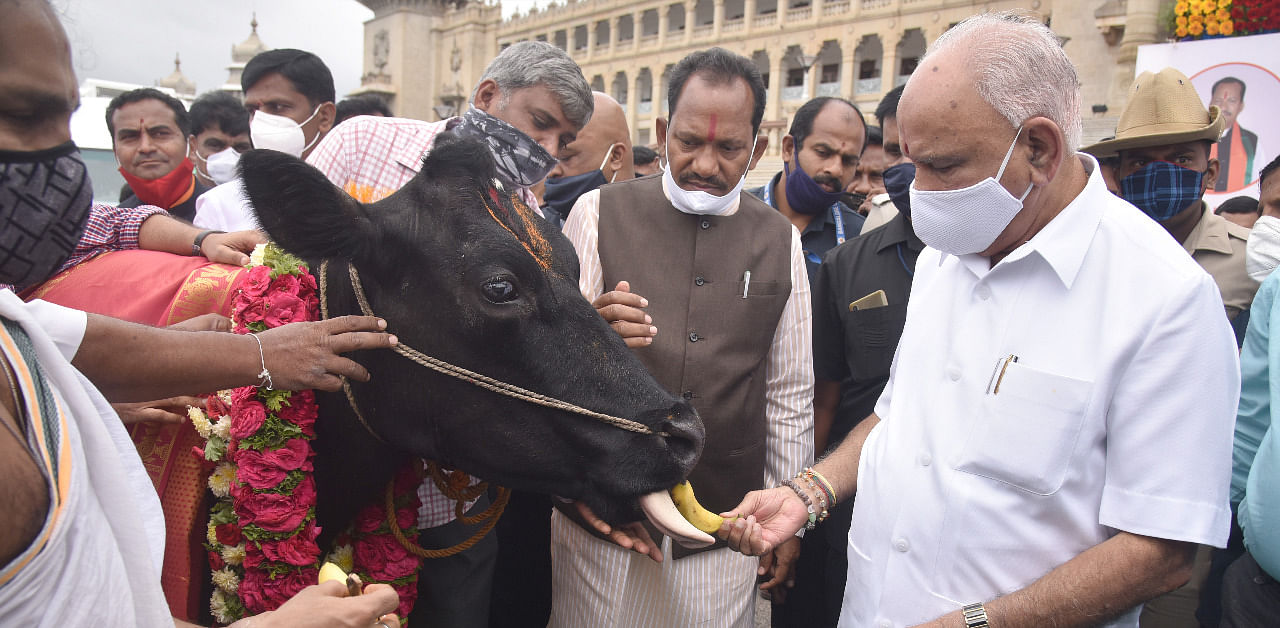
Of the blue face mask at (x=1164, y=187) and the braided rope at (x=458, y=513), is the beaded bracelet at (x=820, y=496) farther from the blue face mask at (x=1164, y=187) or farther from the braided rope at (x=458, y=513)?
the blue face mask at (x=1164, y=187)

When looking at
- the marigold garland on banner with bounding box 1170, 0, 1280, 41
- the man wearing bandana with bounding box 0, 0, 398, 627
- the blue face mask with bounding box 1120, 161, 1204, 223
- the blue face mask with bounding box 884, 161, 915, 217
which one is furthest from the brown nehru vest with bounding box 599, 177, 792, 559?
the marigold garland on banner with bounding box 1170, 0, 1280, 41

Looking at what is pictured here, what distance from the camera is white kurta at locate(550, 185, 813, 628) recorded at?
2938mm

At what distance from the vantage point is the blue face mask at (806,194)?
4863 mm

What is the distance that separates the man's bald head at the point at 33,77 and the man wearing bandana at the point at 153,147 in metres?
4.72

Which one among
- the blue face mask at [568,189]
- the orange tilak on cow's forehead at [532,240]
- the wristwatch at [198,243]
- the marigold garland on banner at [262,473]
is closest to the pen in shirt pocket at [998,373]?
the orange tilak on cow's forehead at [532,240]

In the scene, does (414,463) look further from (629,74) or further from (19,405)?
(629,74)

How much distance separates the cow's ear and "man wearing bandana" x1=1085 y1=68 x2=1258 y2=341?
12.7 feet

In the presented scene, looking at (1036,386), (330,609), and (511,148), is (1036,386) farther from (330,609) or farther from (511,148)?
(511,148)

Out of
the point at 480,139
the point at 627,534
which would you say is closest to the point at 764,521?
the point at 627,534

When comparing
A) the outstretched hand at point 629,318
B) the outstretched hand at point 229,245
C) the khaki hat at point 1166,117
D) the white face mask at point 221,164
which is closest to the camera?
the outstretched hand at point 629,318

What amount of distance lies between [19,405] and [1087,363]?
2246mm

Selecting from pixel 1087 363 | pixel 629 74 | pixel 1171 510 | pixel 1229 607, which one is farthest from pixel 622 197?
pixel 629 74

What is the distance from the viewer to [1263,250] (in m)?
3.68

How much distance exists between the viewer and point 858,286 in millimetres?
3688
